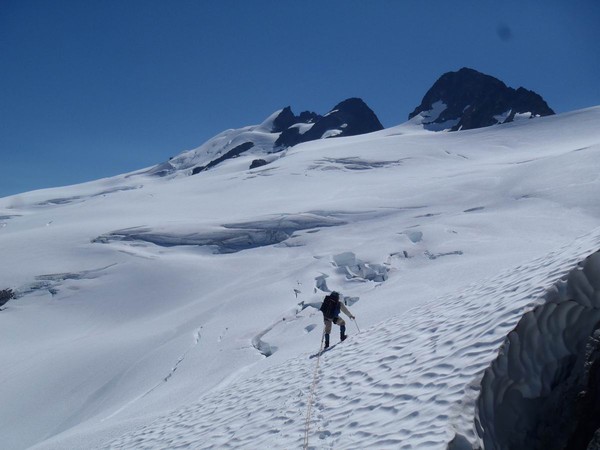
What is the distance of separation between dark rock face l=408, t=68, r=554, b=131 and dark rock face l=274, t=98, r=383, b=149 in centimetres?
1007

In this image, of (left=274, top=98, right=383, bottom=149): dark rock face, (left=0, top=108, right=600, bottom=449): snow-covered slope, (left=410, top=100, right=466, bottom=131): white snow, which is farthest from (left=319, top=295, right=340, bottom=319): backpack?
(left=274, top=98, right=383, bottom=149): dark rock face

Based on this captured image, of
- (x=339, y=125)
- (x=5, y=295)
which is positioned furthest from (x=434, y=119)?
(x=5, y=295)

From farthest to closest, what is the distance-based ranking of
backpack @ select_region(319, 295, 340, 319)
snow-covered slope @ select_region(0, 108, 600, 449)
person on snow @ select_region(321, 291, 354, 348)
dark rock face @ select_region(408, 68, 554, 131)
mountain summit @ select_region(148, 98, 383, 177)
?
mountain summit @ select_region(148, 98, 383, 177), dark rock face @ select_region(408, 68, 554, 131), backpack @ select_region(319, 295, 340, 319), person on snow @ select_region(321, 291, 354, 348), snow-covered slope @ select_region(0, 108, 600, 449)

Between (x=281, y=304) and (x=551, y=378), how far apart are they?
9.83m

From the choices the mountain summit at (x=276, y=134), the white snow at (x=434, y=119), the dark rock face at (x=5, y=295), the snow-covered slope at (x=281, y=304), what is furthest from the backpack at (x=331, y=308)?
the mountain summit at (x=276, y=134)

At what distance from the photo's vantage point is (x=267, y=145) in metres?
103

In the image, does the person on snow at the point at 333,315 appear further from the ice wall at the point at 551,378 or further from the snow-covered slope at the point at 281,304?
the ice wall at the point at 551,378

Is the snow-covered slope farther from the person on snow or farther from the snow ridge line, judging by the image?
the person on snow

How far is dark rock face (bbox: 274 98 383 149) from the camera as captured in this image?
330 ft

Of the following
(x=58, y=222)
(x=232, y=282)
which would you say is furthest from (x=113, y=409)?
(x=58, y=222)

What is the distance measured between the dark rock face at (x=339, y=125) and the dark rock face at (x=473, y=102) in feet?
33.1

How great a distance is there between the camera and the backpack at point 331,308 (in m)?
9.27

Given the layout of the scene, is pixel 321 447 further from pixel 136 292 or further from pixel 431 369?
pixel 136 292

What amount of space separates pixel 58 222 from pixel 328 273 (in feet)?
63.6
